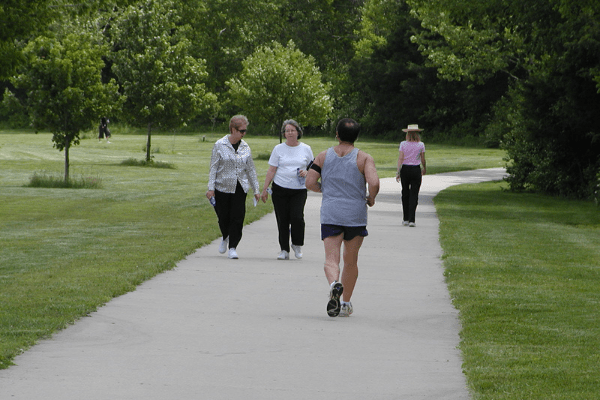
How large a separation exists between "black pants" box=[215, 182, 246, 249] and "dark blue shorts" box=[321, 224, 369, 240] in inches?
152

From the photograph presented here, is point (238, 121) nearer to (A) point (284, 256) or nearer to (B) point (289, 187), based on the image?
(B) point (289, 187)

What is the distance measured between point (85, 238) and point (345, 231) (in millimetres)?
7133

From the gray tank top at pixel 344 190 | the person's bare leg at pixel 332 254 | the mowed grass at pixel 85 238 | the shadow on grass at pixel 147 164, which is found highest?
the gray tank top at pixel 344 190

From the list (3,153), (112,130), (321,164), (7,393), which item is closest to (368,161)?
(321,164)

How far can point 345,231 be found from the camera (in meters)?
8.28

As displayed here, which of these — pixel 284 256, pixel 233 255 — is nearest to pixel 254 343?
pixel 233 255

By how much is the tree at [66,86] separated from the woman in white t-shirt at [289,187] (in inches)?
668

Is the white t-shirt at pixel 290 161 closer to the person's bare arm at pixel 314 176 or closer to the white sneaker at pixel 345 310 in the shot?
the person's bare arm at pixel 314 176

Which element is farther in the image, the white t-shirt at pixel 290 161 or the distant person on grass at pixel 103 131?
the distant person on grass at pixel 103 131

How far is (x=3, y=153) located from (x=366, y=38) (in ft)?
161

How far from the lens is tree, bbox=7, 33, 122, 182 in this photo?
27.8 meters

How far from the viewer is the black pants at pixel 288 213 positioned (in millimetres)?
12062

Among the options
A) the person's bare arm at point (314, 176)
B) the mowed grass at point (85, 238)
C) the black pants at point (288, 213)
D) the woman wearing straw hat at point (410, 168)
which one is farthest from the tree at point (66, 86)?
the person's bare arm at point (314, 176)

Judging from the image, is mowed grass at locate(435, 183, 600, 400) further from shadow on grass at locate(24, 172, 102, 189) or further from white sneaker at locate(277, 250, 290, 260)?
shadow on grass at locate(24, 172, 102, 189)
